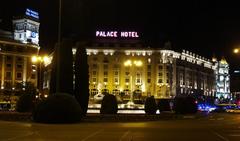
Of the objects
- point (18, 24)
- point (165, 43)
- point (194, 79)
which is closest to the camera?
point (18, 24)

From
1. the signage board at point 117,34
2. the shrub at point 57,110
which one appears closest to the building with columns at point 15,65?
the signage board at point 117,34

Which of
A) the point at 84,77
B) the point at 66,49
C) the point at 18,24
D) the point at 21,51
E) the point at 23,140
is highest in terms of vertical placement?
the point at 18,24

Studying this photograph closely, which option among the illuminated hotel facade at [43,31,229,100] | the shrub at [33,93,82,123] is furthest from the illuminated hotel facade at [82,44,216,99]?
the shrub at [33,93,82,123]

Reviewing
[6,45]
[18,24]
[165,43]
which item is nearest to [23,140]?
[6,45]

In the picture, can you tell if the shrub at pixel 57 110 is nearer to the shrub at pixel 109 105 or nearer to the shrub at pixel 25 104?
the shrub at pixel 109 105

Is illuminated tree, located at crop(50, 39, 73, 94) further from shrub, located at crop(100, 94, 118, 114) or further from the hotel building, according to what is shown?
the hotel building

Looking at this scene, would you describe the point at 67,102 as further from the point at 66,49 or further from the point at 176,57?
the point at 176,57

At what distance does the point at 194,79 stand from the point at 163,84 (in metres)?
36.4

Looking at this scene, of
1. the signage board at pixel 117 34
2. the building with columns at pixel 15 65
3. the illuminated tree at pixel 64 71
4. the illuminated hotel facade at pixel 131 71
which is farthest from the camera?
the signage board at pixel 117 34

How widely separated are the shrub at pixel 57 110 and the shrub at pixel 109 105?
13112mm

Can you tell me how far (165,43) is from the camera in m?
167

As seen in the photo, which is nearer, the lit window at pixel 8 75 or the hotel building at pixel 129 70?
the lit window at pixel 8 75

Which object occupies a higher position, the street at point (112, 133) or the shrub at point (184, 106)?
the shrub at point (184, 106)

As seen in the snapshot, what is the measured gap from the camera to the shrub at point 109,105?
49.8m
